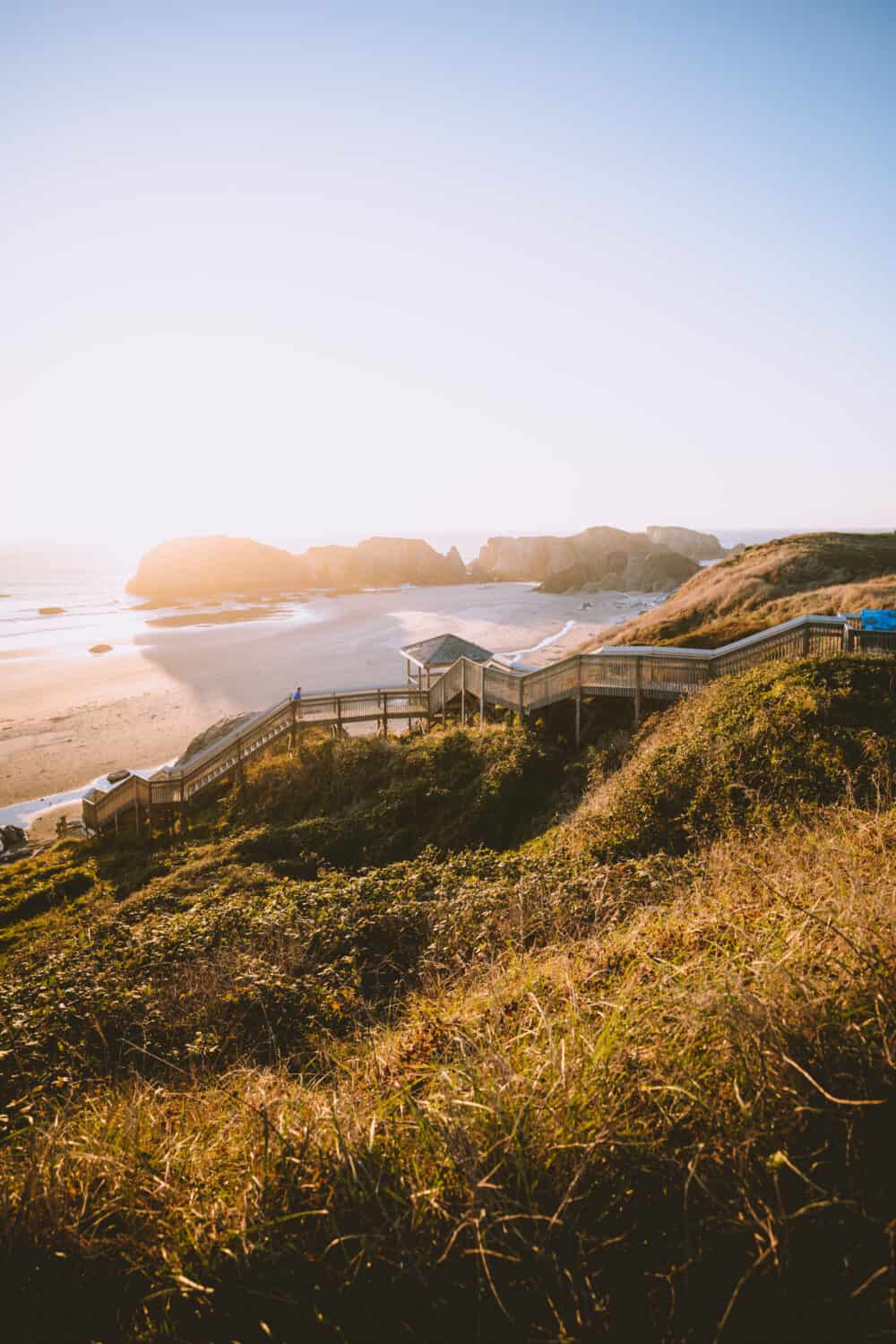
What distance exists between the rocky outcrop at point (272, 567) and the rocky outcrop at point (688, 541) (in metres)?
44.6

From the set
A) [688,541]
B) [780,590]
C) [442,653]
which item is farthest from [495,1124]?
[688,541]

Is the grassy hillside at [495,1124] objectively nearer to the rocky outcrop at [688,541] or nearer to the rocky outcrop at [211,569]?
the rocky outcrop at [211,569]

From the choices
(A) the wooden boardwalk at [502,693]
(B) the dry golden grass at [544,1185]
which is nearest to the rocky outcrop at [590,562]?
(A) the wooden boardwalk at [502,693]

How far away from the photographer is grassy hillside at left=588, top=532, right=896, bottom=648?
620 inches

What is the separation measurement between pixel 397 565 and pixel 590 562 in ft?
94.5

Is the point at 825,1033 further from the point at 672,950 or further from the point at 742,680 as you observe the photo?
the point at 742,680

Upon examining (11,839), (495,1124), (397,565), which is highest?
(397,565)

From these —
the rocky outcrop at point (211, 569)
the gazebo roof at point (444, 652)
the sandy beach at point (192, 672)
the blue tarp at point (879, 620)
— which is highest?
the rocky outcrop at point (211, 569)

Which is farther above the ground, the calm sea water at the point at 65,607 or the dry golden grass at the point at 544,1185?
the calm sea water at the point at 65,607

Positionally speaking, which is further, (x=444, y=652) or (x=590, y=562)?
(x=590, y=562)

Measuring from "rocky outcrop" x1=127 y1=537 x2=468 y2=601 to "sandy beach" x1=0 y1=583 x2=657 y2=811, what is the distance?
978 inches

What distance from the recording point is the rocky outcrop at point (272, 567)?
78.2 metres

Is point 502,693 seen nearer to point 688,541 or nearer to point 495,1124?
point 495,1124

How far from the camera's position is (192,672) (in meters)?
34.3
